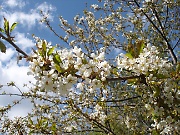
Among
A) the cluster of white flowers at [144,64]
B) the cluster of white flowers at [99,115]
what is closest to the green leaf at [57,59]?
the cluster of white flowers at [144,64]

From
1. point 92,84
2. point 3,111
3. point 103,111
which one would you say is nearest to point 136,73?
point 92,84

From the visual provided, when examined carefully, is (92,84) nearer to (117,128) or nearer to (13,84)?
(13,84)

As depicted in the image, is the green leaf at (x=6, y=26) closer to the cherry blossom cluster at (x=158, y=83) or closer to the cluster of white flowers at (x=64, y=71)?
the cluster of white flowers at (x=64, y=71)

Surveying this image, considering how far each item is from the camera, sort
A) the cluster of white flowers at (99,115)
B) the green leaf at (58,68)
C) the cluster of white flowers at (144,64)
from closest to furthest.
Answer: the green leaf at (58,68) < the cluster of white flowers at (144,64) < the cluster of white flowers at (99,115)

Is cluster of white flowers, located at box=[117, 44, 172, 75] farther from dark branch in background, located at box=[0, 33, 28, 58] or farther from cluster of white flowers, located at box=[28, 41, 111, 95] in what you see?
dark branch in background, located at box=[0, 33, 28, 58]

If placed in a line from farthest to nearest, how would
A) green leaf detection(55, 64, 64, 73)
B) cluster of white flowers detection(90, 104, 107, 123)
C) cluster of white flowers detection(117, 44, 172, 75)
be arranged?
cluster of white flowers detection(90, 104, 107, 123), cluster of white flowers detection(117, 44, 172, 75), green leaf detection(55, 64, 64, 73)

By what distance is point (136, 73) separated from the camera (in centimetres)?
216

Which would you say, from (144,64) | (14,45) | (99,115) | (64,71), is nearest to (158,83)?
(144,64)

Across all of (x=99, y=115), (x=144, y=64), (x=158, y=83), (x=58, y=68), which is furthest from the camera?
(x=99, y=115)

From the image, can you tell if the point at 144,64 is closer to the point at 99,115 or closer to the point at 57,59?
the point at 57,59

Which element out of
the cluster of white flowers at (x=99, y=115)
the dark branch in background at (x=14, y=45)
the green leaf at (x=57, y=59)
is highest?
the cluster of white flowers at (x=99, y=115)

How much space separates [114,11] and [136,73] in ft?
14.6

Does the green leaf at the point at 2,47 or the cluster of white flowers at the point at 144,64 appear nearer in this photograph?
the green leaf at the point at 2,47

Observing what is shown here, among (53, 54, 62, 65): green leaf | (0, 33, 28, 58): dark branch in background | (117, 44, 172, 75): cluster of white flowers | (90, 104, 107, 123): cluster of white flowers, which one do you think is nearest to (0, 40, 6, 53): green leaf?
(0, 33, 28, 58): dark branch in background
